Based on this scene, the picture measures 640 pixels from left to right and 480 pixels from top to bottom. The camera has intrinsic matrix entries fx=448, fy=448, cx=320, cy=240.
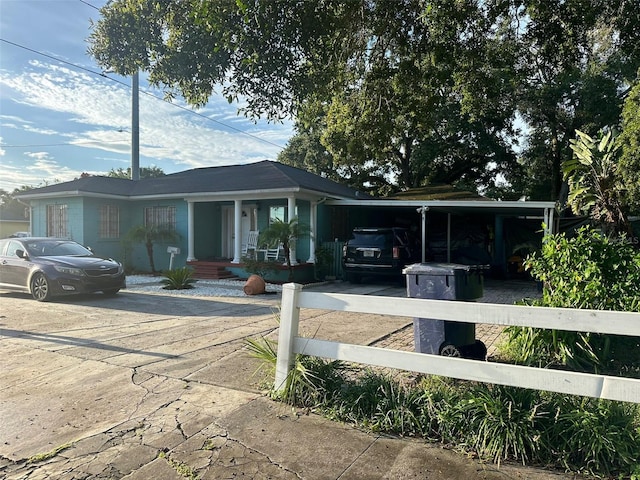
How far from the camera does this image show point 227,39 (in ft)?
20.1

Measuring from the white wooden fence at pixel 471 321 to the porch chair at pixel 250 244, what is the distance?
1151 centimetres

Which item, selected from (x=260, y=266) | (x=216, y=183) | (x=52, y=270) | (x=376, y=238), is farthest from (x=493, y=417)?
(x=216, y=183)

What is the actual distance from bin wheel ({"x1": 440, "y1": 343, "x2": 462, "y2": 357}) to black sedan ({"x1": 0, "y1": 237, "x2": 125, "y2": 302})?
828 cm

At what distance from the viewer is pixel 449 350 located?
191 inches

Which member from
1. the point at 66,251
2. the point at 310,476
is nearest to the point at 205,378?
the point at 310,476

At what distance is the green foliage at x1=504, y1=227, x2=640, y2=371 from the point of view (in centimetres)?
457

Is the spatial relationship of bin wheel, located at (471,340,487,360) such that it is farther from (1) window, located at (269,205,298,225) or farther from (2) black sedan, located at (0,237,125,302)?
(1) window, located at (269,205,298,225)

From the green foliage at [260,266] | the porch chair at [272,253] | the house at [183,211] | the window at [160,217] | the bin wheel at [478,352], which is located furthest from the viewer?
the window at [160,217]

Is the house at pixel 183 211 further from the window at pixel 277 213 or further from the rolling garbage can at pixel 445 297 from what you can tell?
the rolling garbage can at pixel 445 297

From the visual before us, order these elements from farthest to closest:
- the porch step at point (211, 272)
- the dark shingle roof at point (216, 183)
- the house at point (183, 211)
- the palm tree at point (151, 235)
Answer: the palm tree at point (151, 235), the house at point (183, 211), the porch step at point (211, 272), the dark shingle roof at point (216, 183)

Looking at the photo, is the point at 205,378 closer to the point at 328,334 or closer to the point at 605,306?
the point at 328,334

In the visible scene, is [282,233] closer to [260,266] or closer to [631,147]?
[260,266]

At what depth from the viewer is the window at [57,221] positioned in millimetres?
16906

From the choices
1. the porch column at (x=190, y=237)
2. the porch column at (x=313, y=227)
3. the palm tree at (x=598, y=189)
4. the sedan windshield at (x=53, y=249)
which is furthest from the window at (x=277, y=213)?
the palm tree at (x=598, y=189)
